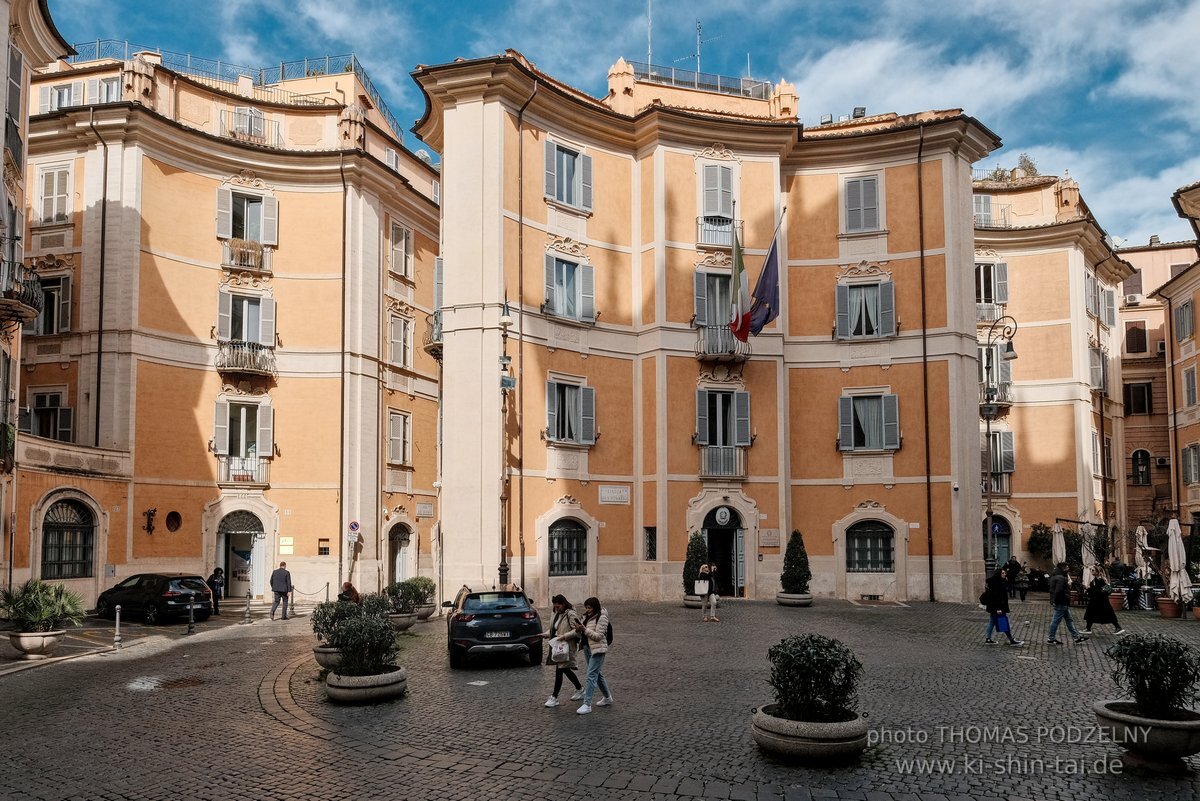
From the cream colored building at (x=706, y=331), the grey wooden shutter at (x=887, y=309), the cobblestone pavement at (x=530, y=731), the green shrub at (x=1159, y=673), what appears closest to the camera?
the cobblestone pavement at (x=530, y=731)

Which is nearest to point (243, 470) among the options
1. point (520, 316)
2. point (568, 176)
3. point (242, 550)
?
point (242, 550)

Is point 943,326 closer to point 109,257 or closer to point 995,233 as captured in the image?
point 995,233

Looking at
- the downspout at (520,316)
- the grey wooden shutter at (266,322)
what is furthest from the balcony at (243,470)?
the downspout at (520,316)

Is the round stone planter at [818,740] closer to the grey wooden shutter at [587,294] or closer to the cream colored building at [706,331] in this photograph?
the cream colored building at [706,331]

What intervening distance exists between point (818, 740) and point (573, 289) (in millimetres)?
23478

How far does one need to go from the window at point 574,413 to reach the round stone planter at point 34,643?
1513 cm

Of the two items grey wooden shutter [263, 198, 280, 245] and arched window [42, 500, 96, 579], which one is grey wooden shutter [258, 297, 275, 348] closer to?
grey wooden shutter [263, 198, 280, 245]

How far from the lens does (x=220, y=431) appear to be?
1366 inches

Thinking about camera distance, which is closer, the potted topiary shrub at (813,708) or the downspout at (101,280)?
the potted topiary shrub at (813,708)

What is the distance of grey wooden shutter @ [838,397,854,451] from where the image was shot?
1324 inches

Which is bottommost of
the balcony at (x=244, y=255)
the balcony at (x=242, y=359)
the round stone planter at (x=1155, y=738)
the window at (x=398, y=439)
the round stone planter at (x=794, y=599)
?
the round stone planter at (x=794, y=599)

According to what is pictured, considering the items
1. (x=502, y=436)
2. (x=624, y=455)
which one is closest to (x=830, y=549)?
(x=624, y=455)

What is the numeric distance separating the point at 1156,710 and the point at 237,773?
360 inches

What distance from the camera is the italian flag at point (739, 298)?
3114cm
